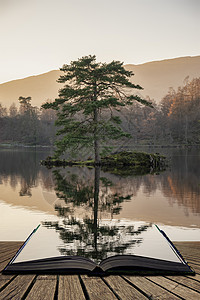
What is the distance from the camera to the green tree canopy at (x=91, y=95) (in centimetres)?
2733

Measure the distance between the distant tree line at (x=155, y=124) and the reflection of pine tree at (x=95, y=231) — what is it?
67250 millimetres

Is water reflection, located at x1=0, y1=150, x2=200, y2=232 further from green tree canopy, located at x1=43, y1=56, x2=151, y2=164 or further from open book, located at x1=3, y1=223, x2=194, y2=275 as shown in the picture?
green tree canopy, located at x1=43, y1=56, x2=151, y2=164

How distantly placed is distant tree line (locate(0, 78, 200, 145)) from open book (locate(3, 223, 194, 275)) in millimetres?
72911

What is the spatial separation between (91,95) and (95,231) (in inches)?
862

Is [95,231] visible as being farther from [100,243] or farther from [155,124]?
[155,124]

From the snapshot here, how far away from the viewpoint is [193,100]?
104125 millimetres

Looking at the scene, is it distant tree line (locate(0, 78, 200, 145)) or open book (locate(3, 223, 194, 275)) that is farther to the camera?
distant tree line (locate(0, 78, 200, 145))

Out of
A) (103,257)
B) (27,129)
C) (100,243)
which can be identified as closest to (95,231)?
(100,243)

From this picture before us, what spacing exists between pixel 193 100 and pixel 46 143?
167 ft

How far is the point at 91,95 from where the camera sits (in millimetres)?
28938

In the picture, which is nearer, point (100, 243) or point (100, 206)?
point (100, 243)

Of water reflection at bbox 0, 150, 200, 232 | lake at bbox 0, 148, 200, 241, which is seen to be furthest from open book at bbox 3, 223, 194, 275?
water reflection at bbox 0, 150, 200, 232

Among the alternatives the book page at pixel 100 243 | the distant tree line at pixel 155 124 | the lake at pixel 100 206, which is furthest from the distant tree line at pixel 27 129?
the book page at pixel 100 243

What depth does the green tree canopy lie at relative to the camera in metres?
27.3
